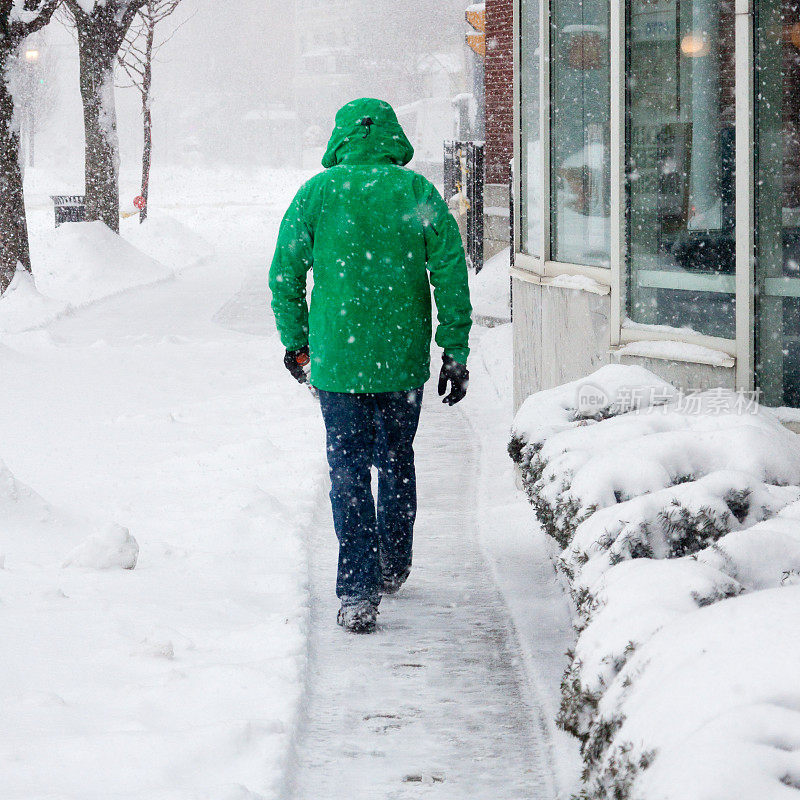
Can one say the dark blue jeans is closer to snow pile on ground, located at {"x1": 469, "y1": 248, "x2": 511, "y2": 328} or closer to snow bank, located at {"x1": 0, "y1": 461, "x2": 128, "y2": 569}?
snow bank, located at {"x1": 0, "y1": 461, "x2": 128, "y2": 569}

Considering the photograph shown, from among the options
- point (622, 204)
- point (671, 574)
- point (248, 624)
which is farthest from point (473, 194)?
point (671, 574)

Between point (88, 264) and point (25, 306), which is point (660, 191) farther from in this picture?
point (88, 264)

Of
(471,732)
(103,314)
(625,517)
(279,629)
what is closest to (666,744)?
(625,517)

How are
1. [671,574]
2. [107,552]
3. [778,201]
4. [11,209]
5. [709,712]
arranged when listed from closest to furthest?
1. [709,712]
2. [671,574]
3. [778,201]
4. [107,552]
5. [11,209]

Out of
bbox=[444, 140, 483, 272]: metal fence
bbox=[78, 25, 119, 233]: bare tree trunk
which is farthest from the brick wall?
bbox=[78, 25, 119, 233]: bare tree trunk

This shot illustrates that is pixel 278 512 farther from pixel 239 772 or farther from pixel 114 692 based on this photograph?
pixel 239 772

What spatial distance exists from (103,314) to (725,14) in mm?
11719

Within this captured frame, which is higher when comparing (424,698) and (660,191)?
(660,191)

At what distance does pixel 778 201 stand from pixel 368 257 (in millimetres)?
1605

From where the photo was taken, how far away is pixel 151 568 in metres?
5.08

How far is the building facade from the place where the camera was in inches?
179

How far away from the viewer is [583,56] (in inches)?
236

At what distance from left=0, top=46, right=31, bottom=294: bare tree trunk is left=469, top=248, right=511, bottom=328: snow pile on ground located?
5639 mm

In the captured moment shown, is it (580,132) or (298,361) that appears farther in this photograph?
(580,132)
